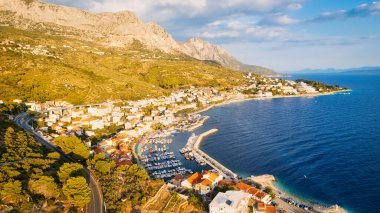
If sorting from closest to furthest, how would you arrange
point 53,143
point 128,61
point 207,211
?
point 207,211 < point 53,143 < point 128,61

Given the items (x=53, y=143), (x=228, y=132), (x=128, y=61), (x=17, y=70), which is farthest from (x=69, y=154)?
(x=128, y=61)

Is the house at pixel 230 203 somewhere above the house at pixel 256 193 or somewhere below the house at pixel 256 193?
above

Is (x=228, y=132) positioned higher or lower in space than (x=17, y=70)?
lower

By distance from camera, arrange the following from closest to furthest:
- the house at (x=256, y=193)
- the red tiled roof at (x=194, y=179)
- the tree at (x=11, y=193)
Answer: the tree at (x=11, y=193)
the house at (x=256, y=193)
the red tiled roof at (x=194, y=179)

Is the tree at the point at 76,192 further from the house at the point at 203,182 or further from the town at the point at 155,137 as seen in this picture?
the house at the point at 203,182

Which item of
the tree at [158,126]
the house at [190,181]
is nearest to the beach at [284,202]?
the house at [190,181]

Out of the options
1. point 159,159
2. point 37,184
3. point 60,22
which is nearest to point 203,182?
point 159,159

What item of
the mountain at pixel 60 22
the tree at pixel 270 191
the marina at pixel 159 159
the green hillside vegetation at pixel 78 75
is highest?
the mountain at pixel 60 22

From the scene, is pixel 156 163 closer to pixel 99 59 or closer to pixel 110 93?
pixel 110 93
